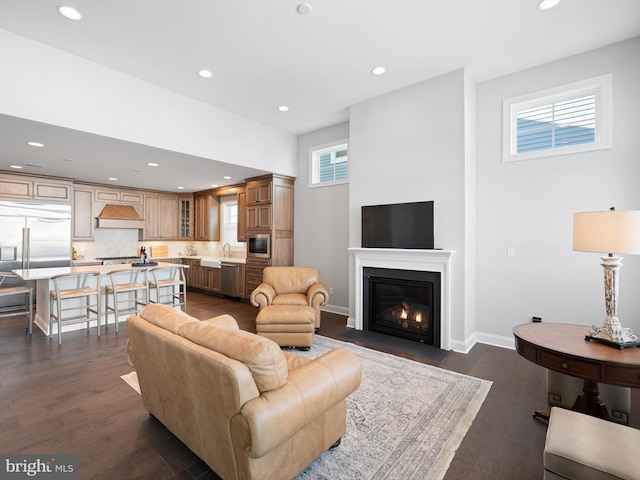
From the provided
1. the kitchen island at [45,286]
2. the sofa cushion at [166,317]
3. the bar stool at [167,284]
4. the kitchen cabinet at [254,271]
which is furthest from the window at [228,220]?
the sofa cushion at [166,317]

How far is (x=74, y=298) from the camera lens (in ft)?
14.7

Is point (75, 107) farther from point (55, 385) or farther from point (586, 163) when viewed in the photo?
point (586, 163)

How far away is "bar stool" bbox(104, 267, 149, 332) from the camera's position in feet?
15.2

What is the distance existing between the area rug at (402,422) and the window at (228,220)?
5.01 metres

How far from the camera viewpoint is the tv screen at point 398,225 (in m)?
3.90

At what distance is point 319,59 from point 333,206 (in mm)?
2564

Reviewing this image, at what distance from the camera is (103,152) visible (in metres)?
4.29

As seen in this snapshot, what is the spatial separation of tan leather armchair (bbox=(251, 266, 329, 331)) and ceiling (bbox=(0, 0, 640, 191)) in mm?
2346

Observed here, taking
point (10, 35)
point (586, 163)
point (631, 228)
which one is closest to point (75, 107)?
point (10, 35)

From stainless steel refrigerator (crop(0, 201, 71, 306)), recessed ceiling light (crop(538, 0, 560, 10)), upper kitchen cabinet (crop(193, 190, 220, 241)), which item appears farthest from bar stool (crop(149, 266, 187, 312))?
recessed ceiling light (crop(538, 0, 560, 10))

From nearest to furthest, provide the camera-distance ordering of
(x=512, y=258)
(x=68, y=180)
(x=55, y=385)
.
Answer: (x=55, y=385), (x=512, y=258), (x=68, y=180)

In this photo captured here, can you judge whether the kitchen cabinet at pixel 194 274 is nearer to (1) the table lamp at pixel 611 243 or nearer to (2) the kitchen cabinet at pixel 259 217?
(2) the kitchen cabinet at pixel 259 217

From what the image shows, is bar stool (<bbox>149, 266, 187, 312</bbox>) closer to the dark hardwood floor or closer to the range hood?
the dark hardwood floor

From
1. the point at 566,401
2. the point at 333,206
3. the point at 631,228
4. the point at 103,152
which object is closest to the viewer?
the point at 631,228
